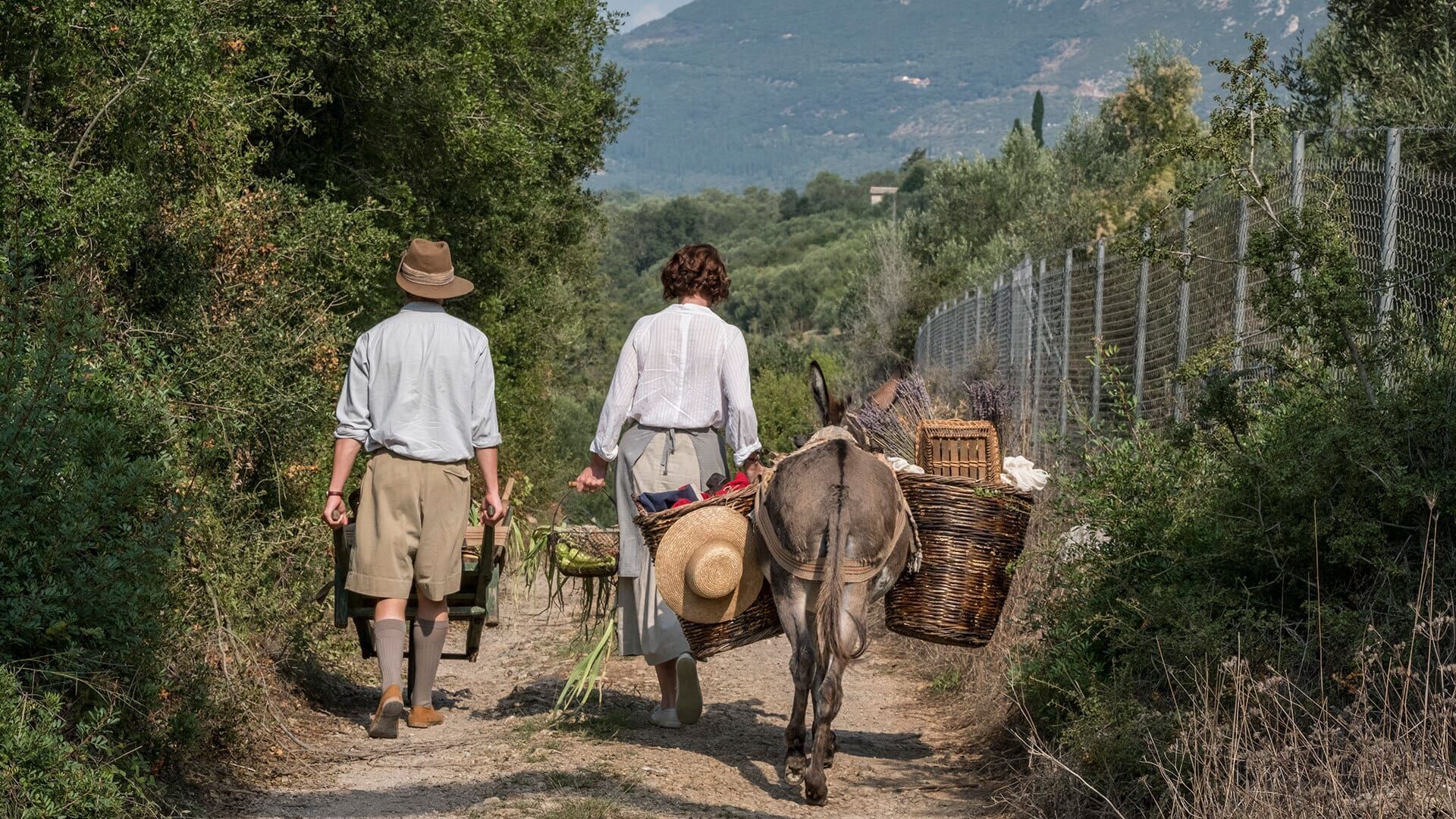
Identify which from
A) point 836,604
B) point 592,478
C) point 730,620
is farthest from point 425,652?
point 836,604

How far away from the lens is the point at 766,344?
5578cm

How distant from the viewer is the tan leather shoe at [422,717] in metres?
7.41

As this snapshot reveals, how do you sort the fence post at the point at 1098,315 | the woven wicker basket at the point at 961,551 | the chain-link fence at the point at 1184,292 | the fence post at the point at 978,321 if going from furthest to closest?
the fence post at the point at 978,321 < the fence post at the point at 1098,315 < the woven wicker basket at the point at 961,551 < the chain-link fence at the point at 1184,292

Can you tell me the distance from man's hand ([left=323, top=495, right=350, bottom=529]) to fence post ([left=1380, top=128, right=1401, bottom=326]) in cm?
478

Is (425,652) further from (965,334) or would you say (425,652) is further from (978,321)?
(965,334)

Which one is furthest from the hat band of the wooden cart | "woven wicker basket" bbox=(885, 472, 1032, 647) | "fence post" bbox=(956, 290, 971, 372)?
"fence post" bbox=(956, 290, 971, 372)

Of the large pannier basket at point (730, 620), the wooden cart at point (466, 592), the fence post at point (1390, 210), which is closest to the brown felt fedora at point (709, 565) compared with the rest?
the large pannier basket at point (730, 620)

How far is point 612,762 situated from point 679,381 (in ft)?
6.27

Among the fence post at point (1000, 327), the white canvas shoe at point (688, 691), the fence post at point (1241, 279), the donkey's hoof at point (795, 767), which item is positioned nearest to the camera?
the donkey's hoof at point (795, 767)

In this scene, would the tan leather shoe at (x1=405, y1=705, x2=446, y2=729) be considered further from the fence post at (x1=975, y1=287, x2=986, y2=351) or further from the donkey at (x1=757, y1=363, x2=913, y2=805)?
the fence post at (x1=975, y1=287, x2=986, y2=351)

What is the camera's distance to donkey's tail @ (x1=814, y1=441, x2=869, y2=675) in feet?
19.7

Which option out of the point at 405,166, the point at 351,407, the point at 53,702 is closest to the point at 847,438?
the point at 351,407

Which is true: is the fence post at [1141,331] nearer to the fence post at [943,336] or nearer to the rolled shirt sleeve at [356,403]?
the rolled shirt sleeve at [356,403]

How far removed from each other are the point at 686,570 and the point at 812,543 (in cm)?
62
